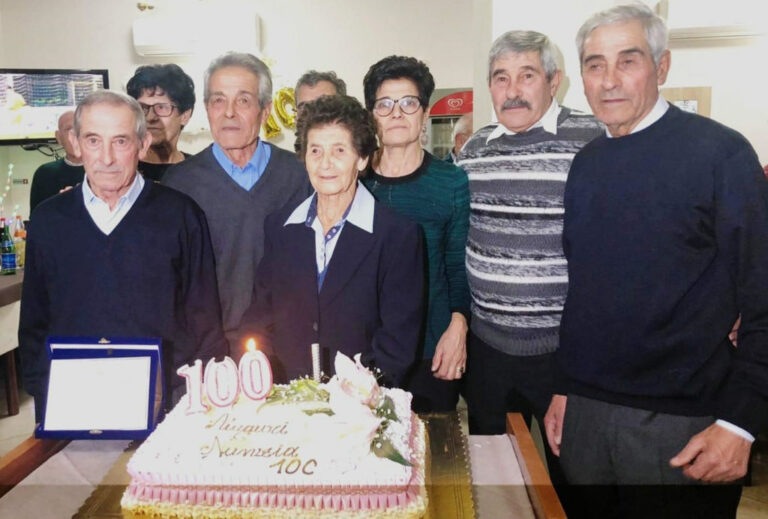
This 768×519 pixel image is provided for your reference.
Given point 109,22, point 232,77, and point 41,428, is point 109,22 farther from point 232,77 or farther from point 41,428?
point 41,428

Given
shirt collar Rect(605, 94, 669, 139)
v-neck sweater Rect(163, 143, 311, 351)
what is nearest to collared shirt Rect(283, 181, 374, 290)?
v-neck sweater Rect(163, 143, 311, 351)

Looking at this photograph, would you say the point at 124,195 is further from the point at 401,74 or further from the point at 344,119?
the point at 401,74

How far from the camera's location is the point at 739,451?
1.49 meters

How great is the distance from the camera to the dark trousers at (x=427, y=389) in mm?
2023

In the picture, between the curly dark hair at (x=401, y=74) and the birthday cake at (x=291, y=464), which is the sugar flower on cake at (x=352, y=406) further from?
the curly dark hair at (x=401, y=74)

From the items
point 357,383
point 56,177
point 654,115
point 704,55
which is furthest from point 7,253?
point 704,55

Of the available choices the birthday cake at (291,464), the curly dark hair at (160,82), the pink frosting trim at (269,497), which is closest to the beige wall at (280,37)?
the curly dark hair at (160,82)

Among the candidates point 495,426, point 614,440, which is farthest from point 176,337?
point 614,440

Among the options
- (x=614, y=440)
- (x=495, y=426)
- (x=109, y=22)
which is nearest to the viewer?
(x=614, y=440)

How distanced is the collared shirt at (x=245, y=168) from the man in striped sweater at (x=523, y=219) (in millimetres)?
744

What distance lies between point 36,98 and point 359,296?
518 centimetres

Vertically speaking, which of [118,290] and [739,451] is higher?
[118,290]

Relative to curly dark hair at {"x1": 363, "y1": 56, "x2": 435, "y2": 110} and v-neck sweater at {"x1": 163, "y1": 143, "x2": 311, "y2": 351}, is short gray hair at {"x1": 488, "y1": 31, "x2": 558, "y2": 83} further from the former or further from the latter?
v-neck sweater at {"x1": 163, "y1": 143, "x2": 311, "y2": 351}

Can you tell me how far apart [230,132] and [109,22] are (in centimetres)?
496
